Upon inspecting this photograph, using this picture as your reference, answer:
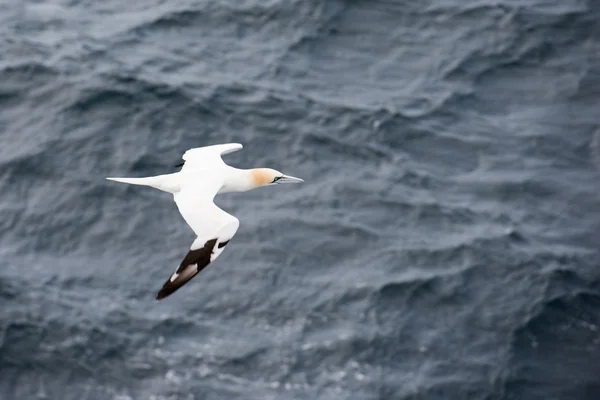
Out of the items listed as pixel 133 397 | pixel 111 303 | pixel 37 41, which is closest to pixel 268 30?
pixel 37 41

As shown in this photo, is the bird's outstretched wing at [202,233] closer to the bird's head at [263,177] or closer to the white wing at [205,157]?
the bird's head at [263,177]

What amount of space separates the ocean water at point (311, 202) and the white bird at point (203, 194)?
257cm

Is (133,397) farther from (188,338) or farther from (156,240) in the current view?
(156,240)

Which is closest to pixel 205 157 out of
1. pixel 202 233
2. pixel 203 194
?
pixel 203 194

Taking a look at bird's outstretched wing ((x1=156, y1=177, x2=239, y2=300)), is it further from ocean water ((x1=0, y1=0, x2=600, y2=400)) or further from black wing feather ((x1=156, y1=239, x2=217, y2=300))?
ocean water ((x1=0, y1=0, x2=600, y2=400))

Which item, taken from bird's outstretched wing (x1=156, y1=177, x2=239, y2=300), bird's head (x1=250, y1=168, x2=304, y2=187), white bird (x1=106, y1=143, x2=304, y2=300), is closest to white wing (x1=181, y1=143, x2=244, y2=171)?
white bird (x1=106, y1=143, x2=304, y2=300)

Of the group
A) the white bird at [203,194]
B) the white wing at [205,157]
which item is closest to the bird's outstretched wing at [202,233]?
the white bird at [203,194]

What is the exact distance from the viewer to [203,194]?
Result: 11953 millimetres

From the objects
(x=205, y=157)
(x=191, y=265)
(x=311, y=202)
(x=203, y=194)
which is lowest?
(x=311, y=202)

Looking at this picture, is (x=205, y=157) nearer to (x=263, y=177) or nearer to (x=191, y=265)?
(x=263, y=177)

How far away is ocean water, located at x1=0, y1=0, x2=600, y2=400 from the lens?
1464cm

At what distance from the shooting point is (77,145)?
673 inches

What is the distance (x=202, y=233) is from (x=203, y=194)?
0.63m

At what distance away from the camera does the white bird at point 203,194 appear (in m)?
11.2
